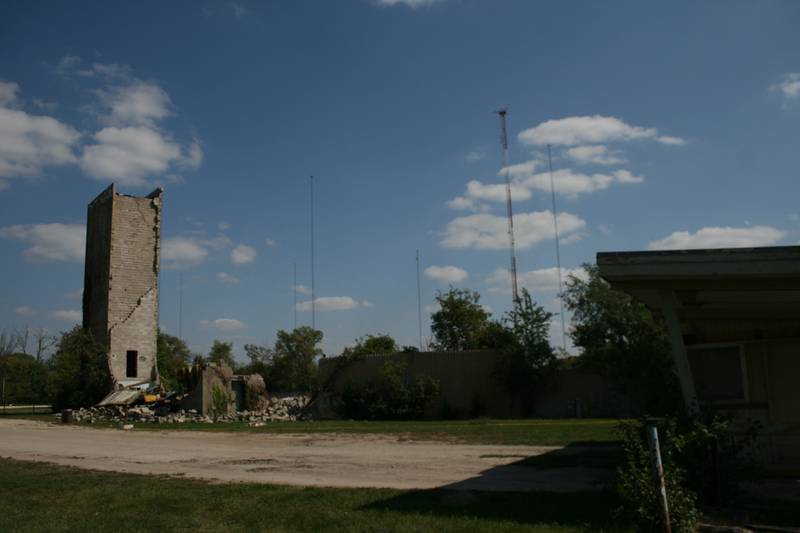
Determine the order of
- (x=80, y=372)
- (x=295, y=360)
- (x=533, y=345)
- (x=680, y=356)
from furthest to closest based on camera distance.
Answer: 1. (x=295, y=360)
2. (x=80, y=372)
3. (x=533, y=345)
4. (x=680, y=356)

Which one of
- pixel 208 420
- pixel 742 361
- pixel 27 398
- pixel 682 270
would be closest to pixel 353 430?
pixel 208 420

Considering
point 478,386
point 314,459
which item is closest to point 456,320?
point 478,386

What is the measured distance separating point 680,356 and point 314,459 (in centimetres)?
938

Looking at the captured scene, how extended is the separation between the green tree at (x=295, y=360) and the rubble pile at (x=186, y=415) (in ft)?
97.3

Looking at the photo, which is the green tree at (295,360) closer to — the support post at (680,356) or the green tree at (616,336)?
the green tree at (616,336)

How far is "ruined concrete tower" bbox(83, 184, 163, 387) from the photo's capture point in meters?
47.1

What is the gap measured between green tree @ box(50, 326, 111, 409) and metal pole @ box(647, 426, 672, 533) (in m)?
45.0

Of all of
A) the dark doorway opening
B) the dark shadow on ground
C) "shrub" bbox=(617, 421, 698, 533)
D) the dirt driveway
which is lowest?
the dirt driveway

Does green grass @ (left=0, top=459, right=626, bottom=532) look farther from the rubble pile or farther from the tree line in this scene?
the rubble pile

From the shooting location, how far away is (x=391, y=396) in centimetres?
3444

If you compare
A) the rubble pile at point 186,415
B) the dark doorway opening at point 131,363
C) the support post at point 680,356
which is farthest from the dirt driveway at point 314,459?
the dark doorway opening at point 131,363

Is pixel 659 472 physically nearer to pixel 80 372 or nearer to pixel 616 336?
pixel 616 336

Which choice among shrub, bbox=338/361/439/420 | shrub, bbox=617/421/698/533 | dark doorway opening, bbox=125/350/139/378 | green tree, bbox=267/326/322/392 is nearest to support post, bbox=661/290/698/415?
shrub, bbox=617/421/698/533

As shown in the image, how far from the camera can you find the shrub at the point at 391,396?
34.0m
